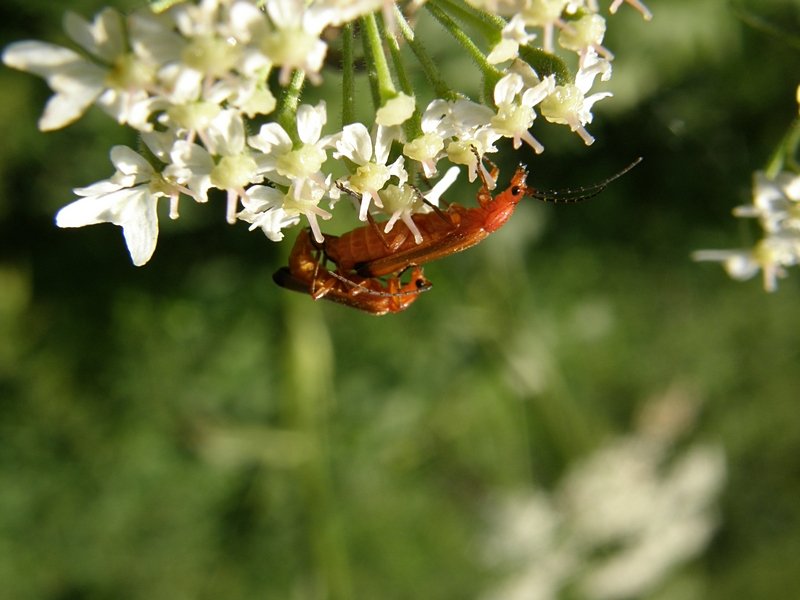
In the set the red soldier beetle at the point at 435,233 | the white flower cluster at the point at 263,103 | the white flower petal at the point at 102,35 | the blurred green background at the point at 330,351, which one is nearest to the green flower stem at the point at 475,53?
the white flower cluster at the point at 263,103

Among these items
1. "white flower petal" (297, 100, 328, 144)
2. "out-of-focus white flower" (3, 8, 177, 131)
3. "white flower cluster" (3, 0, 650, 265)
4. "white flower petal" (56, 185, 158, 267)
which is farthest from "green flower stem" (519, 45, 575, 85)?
"white flower petal" (56, 185, 158, 267)

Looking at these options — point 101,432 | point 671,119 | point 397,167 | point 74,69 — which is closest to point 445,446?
point 101,432

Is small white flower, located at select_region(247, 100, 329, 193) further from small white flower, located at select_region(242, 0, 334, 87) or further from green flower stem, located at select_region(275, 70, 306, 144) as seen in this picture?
small white flower, located at select_region(242, 0, 334, 87)

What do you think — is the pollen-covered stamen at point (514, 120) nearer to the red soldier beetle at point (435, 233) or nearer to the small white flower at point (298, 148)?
the red soldier beetle at point (435, 233)

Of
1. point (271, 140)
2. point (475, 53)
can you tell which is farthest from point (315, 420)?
point (475, 53)

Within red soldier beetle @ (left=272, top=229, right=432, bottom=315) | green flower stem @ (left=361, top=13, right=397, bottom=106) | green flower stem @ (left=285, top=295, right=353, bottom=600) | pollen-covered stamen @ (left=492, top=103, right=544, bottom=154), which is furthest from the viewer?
green flower stem @ (left=285, top=295, right=353, bottom=600)

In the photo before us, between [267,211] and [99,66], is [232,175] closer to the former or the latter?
[267,211]

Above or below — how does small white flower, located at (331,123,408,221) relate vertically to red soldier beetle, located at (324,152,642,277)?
above
